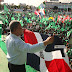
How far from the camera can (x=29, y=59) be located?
2752 millimetres

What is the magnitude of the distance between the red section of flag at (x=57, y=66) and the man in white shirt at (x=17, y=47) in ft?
2.92

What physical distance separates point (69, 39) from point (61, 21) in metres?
3.75

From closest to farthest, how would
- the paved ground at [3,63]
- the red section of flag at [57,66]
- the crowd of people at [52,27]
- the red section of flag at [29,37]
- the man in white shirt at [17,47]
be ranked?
the man in white shirt at [17,47], the red section of flag at [57,66], the red section of flag at [29,37], the paved ground at [3,63], the crowd of people at [52,27]

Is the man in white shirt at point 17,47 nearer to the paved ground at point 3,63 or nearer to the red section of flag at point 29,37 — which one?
the red section of flag at point 29,37

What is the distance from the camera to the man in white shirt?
4.75ft

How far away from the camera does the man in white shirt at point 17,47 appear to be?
4.75 ft

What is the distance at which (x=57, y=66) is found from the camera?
2496mm

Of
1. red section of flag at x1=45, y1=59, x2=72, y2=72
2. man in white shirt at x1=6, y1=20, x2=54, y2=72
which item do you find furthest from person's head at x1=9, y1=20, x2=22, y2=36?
red section of flag at x1=45, y1=59, x2=72, y2=72

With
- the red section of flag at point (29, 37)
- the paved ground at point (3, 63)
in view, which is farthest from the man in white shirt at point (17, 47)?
the paved ground at point (3, 63)

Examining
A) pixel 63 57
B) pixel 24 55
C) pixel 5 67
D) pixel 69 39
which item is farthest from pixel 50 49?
pixel 69 39

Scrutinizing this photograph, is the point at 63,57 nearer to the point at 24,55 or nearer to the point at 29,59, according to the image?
the point at 29,59

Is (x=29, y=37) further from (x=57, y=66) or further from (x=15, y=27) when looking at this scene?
(x=15, y=27)

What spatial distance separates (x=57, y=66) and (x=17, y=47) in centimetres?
128

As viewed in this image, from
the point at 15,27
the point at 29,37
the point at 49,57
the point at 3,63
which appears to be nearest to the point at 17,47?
the point at 15,27
